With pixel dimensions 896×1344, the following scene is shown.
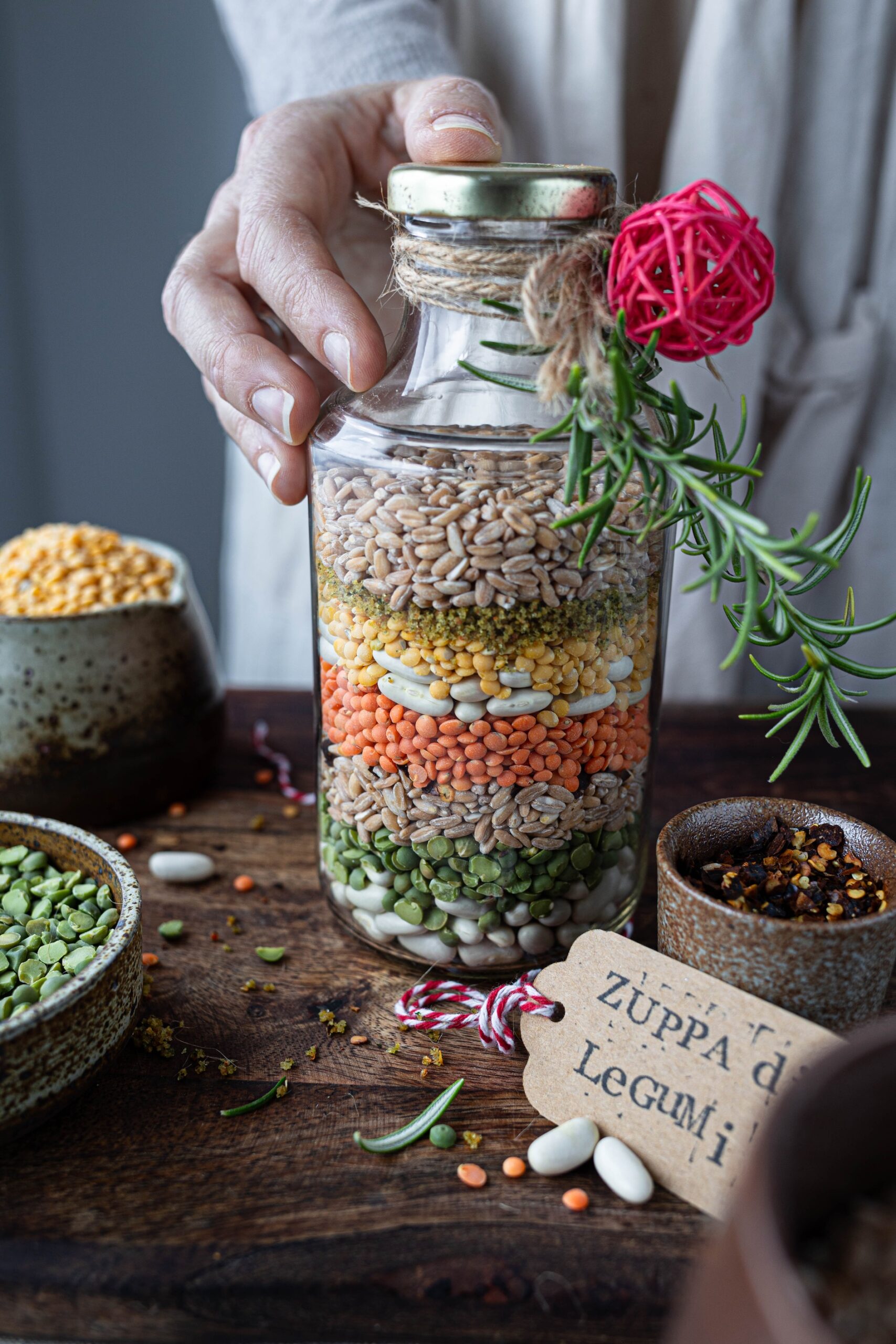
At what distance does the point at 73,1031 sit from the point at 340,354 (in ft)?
1.32

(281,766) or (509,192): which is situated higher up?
(509,192)

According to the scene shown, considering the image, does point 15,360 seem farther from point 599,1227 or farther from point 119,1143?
point 599,1227

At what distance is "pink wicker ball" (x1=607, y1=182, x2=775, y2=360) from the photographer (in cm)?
47

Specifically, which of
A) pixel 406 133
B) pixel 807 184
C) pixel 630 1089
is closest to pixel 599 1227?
pixel 630 1089

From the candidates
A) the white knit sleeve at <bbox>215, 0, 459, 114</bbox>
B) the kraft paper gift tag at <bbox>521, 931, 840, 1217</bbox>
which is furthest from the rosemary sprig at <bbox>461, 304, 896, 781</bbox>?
the white knit sleeve at <bbox>215, 0, 459, 114</bbox>

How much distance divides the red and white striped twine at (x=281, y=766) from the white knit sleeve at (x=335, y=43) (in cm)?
56

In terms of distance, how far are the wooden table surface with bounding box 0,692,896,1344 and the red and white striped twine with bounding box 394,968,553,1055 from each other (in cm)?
1

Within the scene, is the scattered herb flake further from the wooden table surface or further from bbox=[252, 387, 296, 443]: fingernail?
bbox=[252, 387, 296, 443]: fingernail

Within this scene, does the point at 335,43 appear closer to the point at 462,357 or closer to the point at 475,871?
the point at 462,357

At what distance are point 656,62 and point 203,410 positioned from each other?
3.31 feet

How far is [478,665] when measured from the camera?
0.57 m

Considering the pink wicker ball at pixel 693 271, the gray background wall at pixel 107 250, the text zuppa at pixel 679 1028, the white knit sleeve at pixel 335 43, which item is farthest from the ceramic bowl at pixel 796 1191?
the gray background wall at pixel 107 250

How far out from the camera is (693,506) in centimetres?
56

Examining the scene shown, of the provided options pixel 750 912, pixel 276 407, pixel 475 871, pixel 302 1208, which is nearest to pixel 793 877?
pixel 750 912
